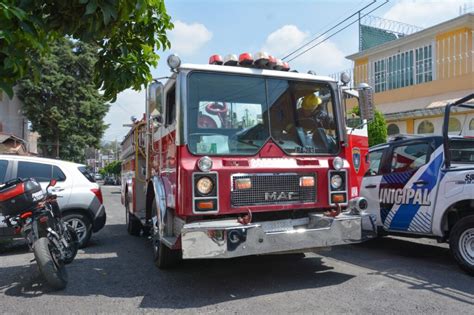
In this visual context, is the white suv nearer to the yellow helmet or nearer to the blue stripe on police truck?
the yellow helmet

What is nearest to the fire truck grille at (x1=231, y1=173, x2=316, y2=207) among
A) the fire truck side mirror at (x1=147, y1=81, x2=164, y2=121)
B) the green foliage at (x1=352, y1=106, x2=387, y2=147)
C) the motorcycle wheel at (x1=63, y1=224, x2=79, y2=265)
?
the fire truck side mirror at (x1=147, y1=81, x2=164, y2=121)

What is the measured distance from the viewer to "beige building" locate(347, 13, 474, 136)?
16.3m

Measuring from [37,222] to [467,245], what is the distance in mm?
5455

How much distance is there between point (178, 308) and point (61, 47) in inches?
1314

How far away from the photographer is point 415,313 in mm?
4238

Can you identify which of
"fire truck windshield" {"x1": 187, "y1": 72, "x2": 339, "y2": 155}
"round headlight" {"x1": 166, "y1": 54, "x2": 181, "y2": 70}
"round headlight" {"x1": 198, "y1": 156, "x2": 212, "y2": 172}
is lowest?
"round headlight" {"x1": 198, "y1": 156, "x2": 212, "y2": 172}

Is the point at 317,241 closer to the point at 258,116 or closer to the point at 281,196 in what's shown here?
the point at 281,196

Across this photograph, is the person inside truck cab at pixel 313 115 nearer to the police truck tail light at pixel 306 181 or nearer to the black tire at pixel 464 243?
the police truck tail light at pixel 306 181

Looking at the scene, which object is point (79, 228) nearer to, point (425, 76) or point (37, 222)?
point (37, 222)

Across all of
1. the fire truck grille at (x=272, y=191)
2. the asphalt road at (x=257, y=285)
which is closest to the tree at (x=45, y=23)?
the fire truck grille at (x=272, y=191)

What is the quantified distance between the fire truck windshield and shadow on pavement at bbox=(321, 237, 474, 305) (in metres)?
1.85

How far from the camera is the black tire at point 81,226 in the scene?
802cm

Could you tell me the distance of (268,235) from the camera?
4.85m

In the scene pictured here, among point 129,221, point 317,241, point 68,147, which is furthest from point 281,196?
point 68,147
